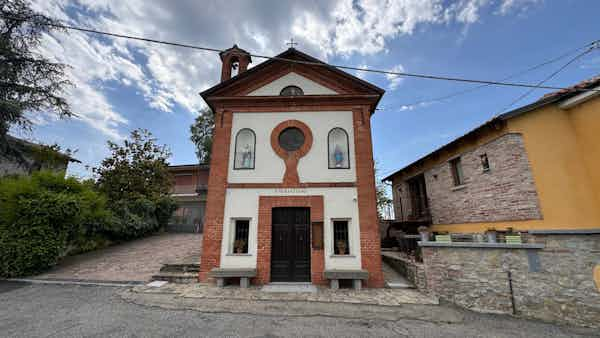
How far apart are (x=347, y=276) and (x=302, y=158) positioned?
407 centimetres

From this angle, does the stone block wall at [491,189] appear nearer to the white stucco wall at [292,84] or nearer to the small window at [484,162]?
the small window at [484,162]

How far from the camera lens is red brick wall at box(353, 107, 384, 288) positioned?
278 inches

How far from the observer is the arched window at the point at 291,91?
8.91 meters

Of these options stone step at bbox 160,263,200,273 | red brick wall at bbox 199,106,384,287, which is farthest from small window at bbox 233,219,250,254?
stone step at bbox 160,263,200,273

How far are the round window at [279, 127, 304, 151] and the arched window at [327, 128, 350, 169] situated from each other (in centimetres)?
108

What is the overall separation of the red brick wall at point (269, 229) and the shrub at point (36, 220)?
24.0 ft

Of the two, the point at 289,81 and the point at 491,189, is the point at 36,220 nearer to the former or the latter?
the point at 289,81

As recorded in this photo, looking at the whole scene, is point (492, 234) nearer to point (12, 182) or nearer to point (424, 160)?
point (424, 160)

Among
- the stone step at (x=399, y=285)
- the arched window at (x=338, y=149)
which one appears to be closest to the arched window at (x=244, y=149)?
the arched window at (x=338, y=149)

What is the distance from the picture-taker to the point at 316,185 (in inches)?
306

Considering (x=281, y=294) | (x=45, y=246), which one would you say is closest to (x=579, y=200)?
(x=281, y=294)

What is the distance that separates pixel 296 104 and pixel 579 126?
9340 millimetres

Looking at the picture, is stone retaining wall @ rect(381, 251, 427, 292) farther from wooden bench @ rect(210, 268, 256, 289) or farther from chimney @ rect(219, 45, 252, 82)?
chimney @ rect(219, 45, 252, 82)

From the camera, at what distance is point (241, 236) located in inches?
302
